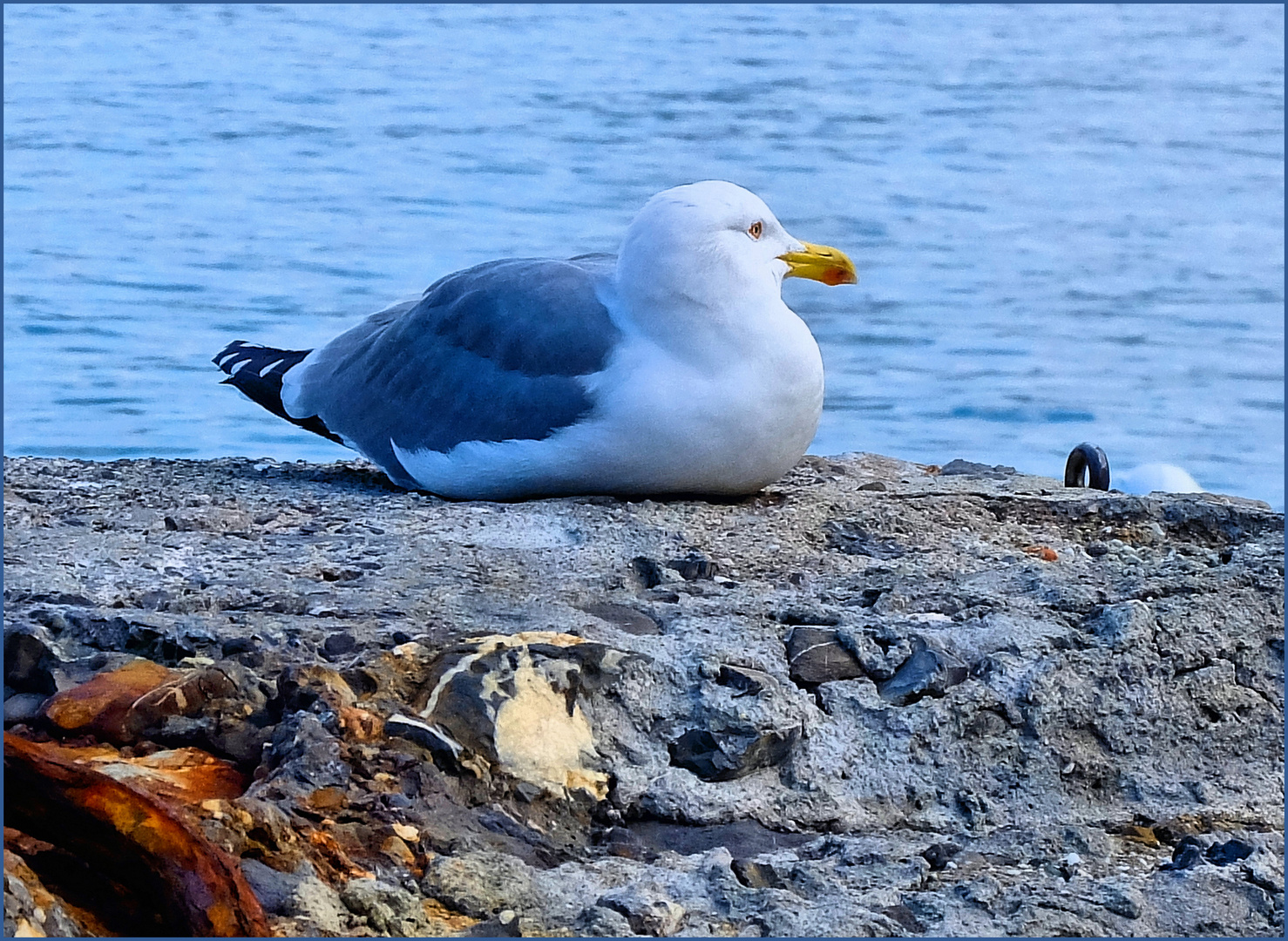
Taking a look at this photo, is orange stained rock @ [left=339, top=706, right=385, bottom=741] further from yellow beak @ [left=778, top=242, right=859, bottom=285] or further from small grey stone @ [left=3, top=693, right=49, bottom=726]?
yellow beak @ [left=778, top=242, right=859, bottom=285]

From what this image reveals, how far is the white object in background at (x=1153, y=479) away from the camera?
6.88m

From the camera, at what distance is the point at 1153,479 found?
279 inches

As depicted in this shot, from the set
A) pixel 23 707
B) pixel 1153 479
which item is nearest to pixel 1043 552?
pixel 23 707

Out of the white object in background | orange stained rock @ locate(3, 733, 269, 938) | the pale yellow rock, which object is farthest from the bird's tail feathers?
the white object in background

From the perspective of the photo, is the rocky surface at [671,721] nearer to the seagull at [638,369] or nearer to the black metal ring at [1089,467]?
the seagull at [638,369]

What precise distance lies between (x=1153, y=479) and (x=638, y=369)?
3678 millimetres

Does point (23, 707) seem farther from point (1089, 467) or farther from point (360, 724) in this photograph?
point (1089, 467)

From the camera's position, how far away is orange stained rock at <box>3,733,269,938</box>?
2234 mm

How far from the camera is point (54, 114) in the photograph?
1163 cm

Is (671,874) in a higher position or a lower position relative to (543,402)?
lower

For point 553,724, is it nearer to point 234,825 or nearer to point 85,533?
point 234,825

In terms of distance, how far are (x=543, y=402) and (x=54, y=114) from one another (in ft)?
28.2

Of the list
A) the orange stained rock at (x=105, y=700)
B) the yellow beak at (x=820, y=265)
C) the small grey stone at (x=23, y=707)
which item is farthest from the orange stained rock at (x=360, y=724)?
the yellow beak at (x=820, y=265)

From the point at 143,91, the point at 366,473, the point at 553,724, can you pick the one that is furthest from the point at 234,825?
the point at 143,91
